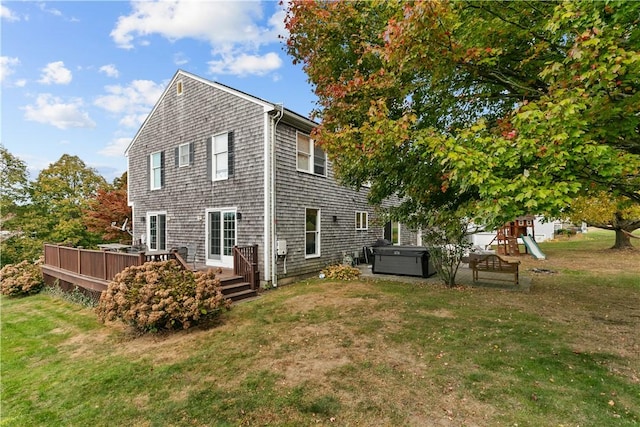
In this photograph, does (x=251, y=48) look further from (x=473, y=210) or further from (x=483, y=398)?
(x=483, y=398)

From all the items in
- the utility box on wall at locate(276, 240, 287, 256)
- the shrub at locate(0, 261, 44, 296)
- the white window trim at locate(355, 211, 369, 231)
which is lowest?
the shrub at locate(0, 261, 44, 296)

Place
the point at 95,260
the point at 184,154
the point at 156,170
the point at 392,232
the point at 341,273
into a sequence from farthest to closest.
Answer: the point at 392,232, the point at 156,170, the point at 184,154, the point at 341,273, the point at 95,260

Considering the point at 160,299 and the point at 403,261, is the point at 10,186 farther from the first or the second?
the point at 403,261

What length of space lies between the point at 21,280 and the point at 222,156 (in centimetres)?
878

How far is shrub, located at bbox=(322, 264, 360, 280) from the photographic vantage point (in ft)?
34.4

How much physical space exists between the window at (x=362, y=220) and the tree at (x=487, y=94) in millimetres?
7069

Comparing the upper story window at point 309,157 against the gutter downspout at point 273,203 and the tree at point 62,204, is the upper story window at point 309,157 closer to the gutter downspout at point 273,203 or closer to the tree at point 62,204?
the gutter downspout at point 273,203

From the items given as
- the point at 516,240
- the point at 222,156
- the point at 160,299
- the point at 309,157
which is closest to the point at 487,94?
the point at 309,157

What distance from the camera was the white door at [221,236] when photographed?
10180mm

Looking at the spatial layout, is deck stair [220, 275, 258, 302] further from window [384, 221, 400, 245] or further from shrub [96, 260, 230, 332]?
window [384, 221, 400, 245]

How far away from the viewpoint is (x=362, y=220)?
1383 centimetres

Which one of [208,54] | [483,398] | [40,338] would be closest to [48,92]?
[208,54]

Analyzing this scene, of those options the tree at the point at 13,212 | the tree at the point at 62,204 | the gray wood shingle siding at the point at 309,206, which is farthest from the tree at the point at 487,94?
the tree at the point at 13,212

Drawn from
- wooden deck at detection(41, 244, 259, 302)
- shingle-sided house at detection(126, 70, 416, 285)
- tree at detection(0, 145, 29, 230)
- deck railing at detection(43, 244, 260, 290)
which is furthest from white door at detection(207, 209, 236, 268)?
tree at detection(0, 145, 29, 230)
